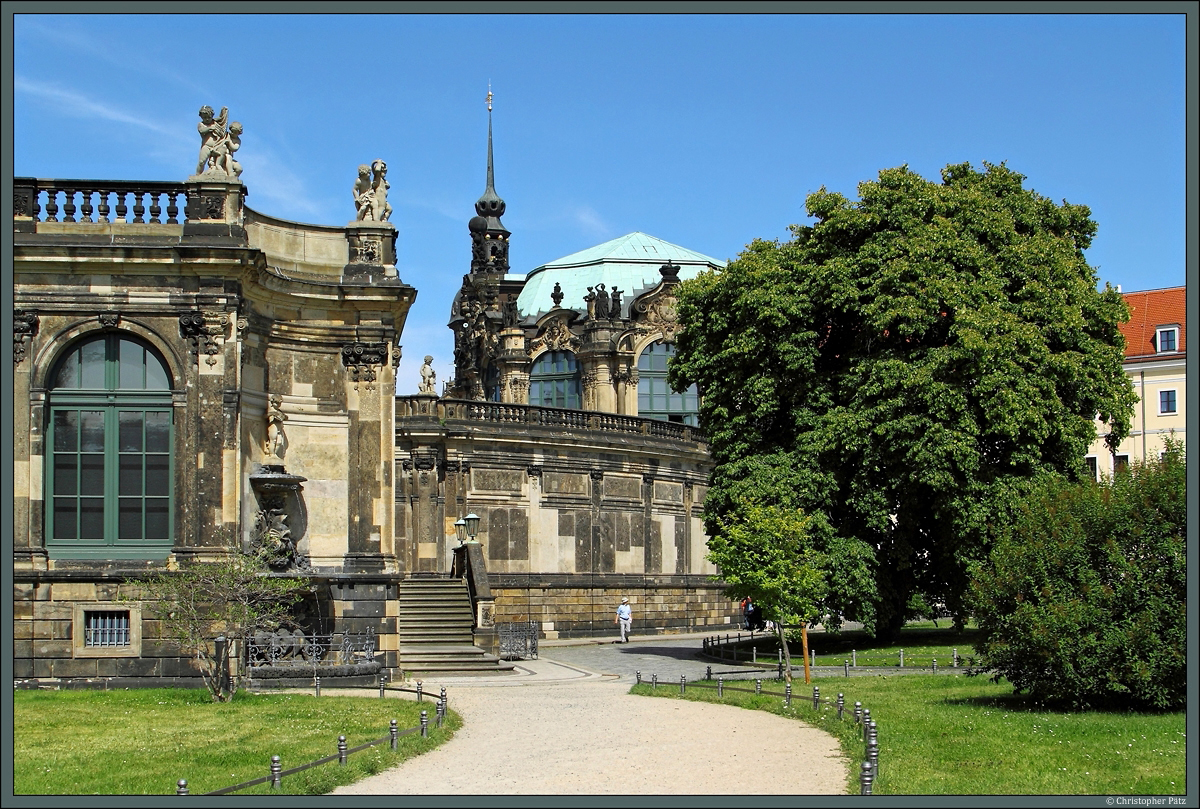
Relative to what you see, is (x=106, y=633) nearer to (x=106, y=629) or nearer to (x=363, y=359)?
(x=106, y=629)

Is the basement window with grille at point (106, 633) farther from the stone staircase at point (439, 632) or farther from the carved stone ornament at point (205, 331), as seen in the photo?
the stone staircase at point (439, 632)

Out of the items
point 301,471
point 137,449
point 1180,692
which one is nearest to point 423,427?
point 301,471

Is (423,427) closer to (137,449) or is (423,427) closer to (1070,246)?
(137,449)

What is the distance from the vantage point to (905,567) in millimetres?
37281

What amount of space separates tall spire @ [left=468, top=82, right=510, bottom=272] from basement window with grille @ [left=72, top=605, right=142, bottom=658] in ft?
145

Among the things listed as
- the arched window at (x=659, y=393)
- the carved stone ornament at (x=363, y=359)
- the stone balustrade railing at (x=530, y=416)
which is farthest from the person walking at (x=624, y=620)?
the carved stone ornament at (x=363, y=359)

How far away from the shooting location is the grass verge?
50.4 ft

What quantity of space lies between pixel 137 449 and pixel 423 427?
1700cm

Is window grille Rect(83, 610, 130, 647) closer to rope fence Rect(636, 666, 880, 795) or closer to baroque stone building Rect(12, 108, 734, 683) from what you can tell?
baroque stone building Rect(12, 108, 734, 683)

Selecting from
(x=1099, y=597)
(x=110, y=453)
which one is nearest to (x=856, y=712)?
(x=1099, y=597)

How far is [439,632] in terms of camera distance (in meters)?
35.2

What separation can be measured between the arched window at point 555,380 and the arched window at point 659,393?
2.79m

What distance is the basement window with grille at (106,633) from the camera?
25.6 m

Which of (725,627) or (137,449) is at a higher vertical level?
(137,449)
